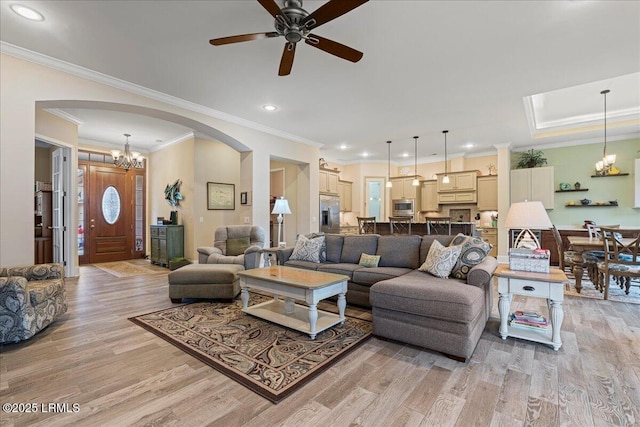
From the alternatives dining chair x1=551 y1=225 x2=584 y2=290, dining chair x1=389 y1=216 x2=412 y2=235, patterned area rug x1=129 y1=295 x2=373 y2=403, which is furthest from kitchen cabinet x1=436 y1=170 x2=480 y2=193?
patterned area rug x1=129 y1=295 x2=373 y2=403

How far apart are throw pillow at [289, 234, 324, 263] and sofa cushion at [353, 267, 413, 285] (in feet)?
2.68

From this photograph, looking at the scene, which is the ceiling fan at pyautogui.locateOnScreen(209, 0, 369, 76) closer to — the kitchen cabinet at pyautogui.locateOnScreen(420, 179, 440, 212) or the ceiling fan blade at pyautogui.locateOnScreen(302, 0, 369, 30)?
the ceiling fan blade at pyautogui.locateOnScreen(302, 0, 369, 30)

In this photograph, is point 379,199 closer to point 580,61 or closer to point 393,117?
point 393,117

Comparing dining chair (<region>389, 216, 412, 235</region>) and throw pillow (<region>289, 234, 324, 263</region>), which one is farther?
dining chair (<region>389, 216, 412, 235</region>)

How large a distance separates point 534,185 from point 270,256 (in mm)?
6419

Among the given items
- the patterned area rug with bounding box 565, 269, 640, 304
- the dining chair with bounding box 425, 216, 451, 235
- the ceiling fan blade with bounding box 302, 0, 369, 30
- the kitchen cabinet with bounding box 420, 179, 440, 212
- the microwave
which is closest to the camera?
the ceiling fan blade with bounding box 302, 0, 369, 30

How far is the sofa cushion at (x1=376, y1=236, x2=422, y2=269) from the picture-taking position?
149 inches

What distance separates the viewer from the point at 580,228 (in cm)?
646

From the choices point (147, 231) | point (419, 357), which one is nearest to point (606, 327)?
point (419, 357)

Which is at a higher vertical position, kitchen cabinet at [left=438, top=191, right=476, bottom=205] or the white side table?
kitchen cabinet at [left=438, top=191, right=476, bottom=205]

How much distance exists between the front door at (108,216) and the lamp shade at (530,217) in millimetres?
8594

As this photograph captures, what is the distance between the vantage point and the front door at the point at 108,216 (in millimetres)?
7238

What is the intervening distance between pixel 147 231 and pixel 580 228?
10.7m

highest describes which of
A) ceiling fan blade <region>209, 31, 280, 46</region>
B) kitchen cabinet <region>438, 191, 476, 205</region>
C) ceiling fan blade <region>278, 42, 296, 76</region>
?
ceiling fan blade <region>209, 31, 280, 46</region>
